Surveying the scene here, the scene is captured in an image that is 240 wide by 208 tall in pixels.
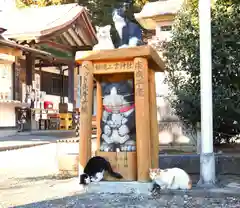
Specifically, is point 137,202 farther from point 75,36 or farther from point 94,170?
point 75,36

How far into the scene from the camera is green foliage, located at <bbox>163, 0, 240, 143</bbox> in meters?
7.04

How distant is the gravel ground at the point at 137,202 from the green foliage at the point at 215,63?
213cm

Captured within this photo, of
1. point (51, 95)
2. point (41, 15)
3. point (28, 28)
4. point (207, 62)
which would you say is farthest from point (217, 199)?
point (51, 95)

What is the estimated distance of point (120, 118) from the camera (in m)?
6.08

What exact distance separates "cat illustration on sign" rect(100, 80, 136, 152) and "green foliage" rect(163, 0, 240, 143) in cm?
163

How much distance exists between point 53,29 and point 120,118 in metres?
13.4

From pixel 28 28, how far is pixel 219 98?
1313cm

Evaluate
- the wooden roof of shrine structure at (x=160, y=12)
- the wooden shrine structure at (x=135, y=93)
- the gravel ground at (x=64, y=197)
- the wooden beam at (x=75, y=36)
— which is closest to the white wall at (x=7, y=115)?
the wooden beam at (x=75, y=36)

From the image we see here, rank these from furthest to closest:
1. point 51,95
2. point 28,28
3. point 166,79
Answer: point 51,95 → point 28,28 → point 166,79

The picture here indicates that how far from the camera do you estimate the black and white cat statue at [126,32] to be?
20.0ft

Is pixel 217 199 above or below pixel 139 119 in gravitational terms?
below

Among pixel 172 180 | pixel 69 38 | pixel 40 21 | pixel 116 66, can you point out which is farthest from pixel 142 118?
pixel 69 38

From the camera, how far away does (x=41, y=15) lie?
2077 centimetres

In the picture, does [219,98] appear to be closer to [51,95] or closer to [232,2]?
[232,2]
